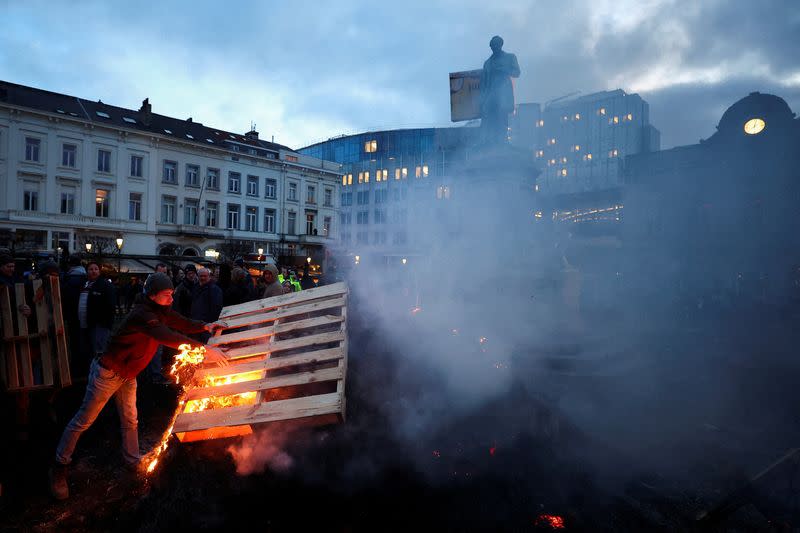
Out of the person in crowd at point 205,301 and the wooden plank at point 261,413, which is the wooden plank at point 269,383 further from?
the person in crowd at point 205,301

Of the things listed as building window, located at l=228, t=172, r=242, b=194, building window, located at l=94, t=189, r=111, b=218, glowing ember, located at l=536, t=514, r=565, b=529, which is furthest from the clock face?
building window, located at l=94, t=189, r=111, b=218

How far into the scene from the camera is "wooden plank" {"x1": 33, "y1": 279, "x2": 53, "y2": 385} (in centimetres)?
352

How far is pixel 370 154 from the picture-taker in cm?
4219

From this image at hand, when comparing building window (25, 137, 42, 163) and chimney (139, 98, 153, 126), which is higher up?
chimney (139, 98, 153, 126)

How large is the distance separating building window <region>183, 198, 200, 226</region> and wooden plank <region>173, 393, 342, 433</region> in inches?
1038

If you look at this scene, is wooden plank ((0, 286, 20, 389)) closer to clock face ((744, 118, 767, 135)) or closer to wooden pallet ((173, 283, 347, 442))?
wooden pallet ((173, 283, 347, 442))

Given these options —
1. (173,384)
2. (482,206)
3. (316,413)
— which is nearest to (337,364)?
(316,413)

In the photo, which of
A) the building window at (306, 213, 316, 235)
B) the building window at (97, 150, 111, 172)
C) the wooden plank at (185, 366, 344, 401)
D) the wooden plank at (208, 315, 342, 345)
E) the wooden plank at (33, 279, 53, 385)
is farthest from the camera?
the building window at (306, 213, 316, 235)

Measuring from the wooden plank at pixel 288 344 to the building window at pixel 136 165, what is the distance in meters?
25.5

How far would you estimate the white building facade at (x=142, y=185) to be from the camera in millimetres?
19953

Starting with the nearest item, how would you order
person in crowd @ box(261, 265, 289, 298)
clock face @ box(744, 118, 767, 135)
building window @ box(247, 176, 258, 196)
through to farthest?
person in crowd @ box(261, 265, 289, 298) → clock face @ box(744, 118, 767, 135) → building window @ box(247, 176, 258, 196)

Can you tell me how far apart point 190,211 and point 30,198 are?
767 cm

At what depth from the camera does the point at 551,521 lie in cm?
252

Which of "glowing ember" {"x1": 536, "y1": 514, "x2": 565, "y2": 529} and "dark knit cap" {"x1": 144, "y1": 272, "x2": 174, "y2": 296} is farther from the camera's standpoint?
"dark knit cap" {"x1": 144, "y1": 272, "x2": 174, "y2": 296}
